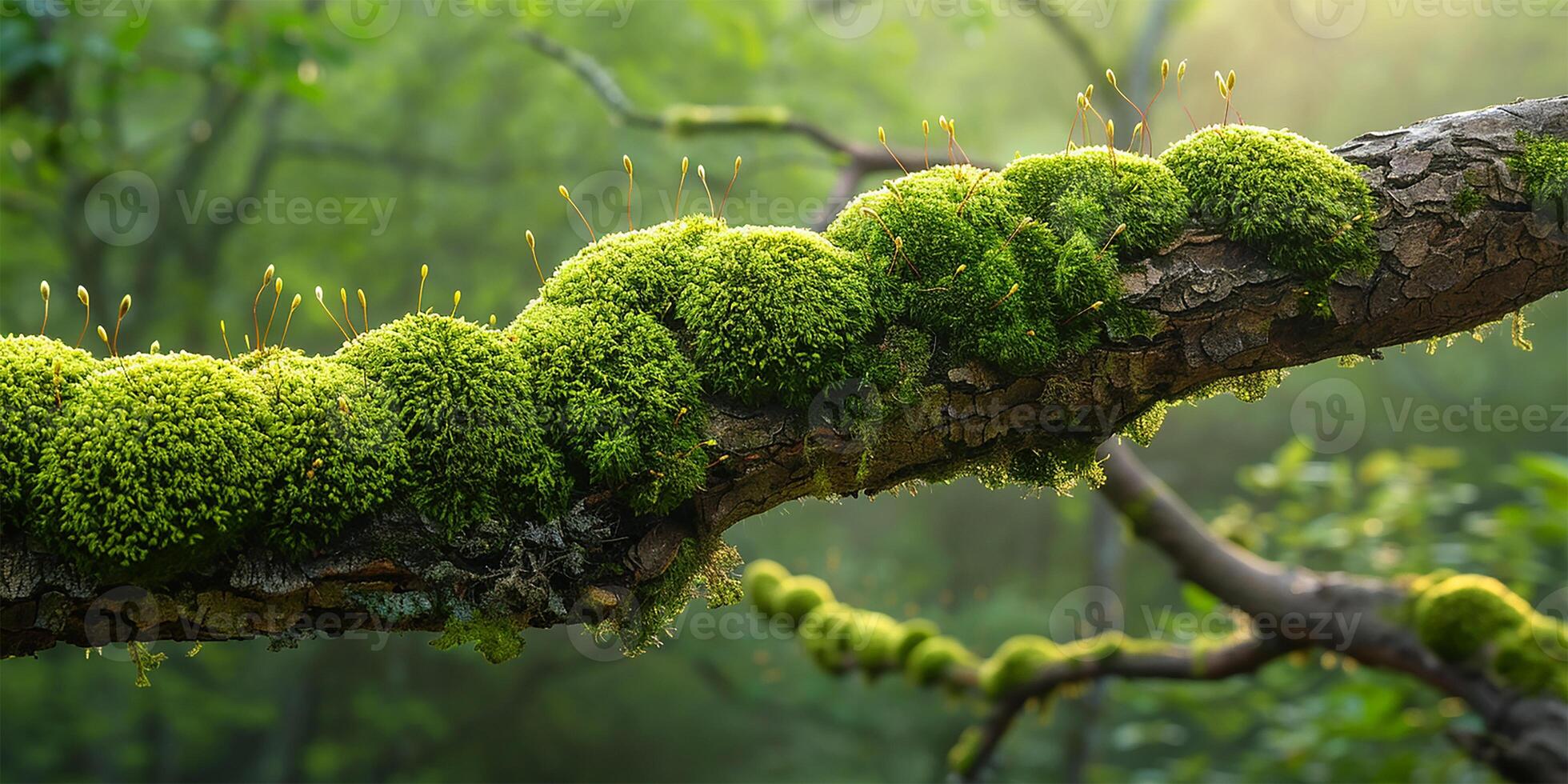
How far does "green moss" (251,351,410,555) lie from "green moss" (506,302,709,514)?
0.25m

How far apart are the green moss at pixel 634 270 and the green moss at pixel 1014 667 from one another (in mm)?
2655

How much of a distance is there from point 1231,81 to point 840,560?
1174cm

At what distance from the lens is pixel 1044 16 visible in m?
5.98

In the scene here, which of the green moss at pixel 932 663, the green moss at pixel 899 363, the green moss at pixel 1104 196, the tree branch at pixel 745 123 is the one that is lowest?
the green moss at pixel 932 663

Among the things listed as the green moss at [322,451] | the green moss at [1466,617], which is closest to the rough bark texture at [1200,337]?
the green moss at [322,451]

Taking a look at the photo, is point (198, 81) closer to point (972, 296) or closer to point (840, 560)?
point (840, 560)

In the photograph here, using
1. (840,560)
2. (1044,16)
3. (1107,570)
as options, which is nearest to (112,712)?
(840,560)

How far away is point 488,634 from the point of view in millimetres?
1537

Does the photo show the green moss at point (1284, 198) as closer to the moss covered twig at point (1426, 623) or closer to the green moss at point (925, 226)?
the green moss at point (925, 226)

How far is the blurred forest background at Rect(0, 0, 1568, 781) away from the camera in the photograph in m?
5.07

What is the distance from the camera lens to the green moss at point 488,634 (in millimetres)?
1530

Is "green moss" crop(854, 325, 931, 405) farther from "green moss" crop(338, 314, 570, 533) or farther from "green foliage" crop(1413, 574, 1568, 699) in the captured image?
"green foliage" crop(1413, 574, 1568, 699)

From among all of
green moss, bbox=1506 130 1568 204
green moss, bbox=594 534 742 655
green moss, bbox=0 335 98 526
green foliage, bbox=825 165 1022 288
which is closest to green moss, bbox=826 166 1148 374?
green foliage, bbox=825 165 1022 288

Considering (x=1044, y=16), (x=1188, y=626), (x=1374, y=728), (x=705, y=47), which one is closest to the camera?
(x=1374, y=728)
